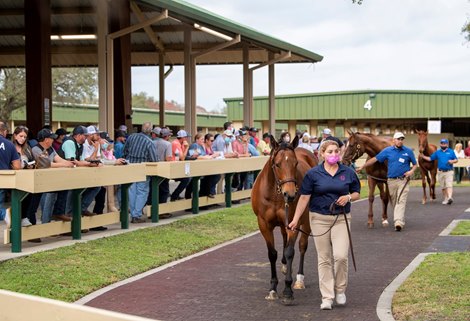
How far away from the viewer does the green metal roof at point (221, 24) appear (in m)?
A: 18.4

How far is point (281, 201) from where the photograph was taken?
9414mm

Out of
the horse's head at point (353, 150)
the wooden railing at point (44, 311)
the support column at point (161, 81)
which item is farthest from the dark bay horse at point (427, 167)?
the wooden railing at point (44, 311)

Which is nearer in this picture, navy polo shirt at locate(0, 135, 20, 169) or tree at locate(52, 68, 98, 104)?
navy polo shirt at locate(0, 135, 20, 169)

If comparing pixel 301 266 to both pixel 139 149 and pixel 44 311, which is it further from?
pixel 139 149

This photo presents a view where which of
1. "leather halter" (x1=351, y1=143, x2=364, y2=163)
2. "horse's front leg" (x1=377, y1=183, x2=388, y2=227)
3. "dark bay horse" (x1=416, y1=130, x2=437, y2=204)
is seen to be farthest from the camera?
"dark bay horse" (x1=416, y1=130, x2=437, y2=204)

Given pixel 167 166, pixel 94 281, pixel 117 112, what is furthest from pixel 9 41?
pixel 94 281

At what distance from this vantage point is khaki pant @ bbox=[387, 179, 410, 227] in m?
15.5

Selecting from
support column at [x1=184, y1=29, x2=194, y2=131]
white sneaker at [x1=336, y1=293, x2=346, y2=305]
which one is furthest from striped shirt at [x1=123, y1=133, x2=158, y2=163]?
white sneaker at [x1=336, y1=293, x2=346, y2=305]

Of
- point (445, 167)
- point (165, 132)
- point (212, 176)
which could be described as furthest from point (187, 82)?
point (445, 167)

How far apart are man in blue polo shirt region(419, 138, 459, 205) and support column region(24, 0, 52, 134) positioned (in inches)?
429

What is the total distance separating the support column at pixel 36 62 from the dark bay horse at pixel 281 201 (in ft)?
36.6

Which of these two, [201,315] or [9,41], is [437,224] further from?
[9,41]

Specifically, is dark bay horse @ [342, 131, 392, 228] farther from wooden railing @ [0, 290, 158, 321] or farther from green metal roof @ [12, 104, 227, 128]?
green metal roof @ [12, 104, 227, 128]

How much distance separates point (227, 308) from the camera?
8664mm
